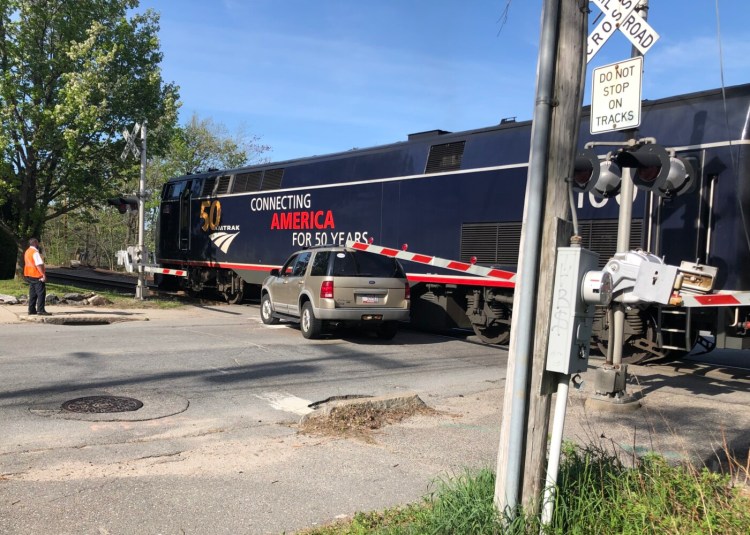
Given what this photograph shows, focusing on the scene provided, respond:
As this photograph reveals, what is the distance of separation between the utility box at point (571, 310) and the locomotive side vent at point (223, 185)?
1737 cm

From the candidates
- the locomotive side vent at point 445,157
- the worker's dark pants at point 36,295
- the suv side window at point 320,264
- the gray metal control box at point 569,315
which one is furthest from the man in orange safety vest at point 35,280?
the gray metal control box at point 569,315

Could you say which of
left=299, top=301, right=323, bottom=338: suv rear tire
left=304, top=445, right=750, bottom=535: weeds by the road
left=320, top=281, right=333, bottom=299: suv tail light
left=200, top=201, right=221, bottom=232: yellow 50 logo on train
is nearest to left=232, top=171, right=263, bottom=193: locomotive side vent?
left=200, top=201, right=221, bottom=232: yellow 50 logo on train

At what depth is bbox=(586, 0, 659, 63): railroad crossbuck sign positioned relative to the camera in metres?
6.90

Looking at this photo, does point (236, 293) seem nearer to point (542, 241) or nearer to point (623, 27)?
point (623, 27)

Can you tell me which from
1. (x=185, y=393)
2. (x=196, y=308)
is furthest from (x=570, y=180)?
(x=196, y=308)

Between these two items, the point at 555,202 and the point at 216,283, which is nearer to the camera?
the point at 555,202

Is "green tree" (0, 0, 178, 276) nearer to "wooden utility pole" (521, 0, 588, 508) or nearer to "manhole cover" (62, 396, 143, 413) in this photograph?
"manhole cover" (62, 396, 143, 413)

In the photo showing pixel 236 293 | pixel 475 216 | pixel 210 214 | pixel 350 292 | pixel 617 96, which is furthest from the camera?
pixel 210 214

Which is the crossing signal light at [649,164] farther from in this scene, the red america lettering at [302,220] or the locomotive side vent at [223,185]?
the locomotive side vent at [223,185]

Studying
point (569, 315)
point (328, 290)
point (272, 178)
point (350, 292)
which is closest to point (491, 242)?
point (350, 292)

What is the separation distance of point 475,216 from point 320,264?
10.0 ft

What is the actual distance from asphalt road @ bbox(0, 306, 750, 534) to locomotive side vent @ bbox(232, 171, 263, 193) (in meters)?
7.92

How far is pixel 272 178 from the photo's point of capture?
705 inches

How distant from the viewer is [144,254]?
731 inches
